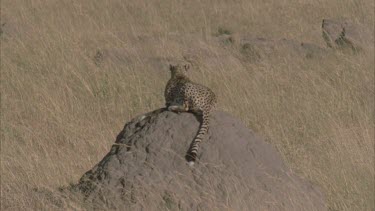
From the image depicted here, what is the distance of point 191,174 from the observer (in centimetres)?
548

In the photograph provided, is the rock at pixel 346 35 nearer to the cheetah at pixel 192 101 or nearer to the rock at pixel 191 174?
the cheetah at pixel 192 101

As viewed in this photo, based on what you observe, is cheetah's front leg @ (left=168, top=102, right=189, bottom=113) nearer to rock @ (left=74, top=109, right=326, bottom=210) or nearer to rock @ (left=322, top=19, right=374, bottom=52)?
rock @ (left=74, top=109, right=326, bottom=210)

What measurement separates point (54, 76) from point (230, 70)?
199 centimetres

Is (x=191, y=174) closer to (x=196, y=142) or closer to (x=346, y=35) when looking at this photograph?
(x=196, y=142)

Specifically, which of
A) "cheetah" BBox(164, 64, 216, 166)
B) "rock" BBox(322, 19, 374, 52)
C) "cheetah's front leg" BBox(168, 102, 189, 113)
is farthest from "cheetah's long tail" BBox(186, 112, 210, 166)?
"rock" BBox(322, 19, 374, 52)

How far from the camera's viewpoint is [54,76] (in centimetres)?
1020

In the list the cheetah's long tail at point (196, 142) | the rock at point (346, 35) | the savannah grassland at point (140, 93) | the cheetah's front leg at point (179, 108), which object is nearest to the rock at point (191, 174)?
the cheetah's long tail at point (196, 142)

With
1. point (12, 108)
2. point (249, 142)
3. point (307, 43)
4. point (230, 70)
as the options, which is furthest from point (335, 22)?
point (249, 142)

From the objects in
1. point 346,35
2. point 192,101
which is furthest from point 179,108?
point 346,35

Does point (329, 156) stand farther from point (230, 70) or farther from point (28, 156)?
point (230, 70)

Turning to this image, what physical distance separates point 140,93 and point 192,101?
3432 millimetres

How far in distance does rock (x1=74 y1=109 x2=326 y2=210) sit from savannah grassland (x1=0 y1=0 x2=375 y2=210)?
1.73ft

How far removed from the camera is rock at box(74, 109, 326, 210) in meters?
5.40

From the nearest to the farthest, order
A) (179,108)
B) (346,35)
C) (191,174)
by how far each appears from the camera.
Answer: (191,174) < (179,108) < (346,35)
